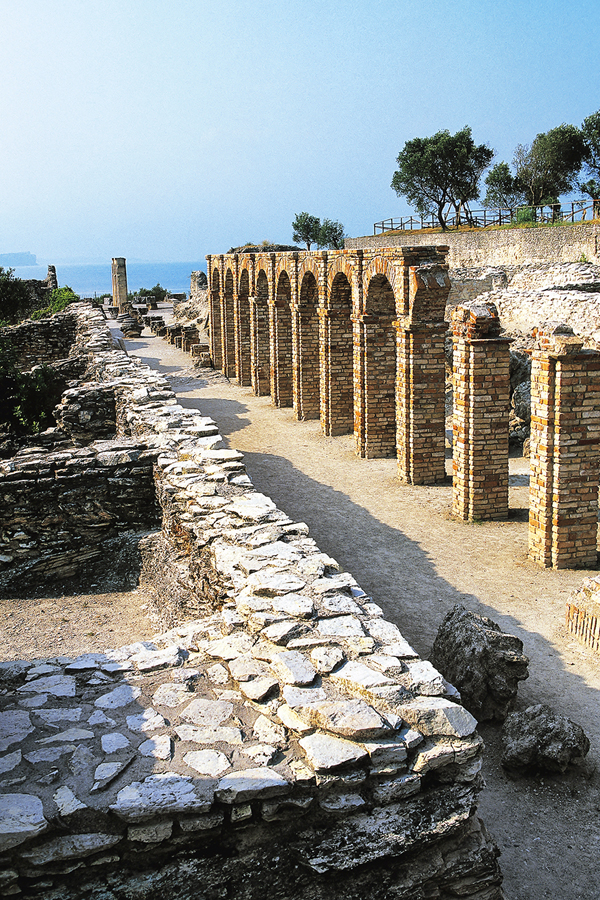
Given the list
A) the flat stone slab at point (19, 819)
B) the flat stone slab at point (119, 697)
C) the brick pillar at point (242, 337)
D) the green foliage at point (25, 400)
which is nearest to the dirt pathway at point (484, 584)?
the flat stone slab at point (119, 697)

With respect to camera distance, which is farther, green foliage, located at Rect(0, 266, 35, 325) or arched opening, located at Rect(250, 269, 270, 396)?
green foliage, located at Rect(0, 266, 35, 325)

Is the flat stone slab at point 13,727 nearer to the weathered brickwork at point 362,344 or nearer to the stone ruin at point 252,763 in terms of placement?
the stone ruin at point 252,763

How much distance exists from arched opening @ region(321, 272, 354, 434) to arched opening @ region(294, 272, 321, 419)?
1.63 metres

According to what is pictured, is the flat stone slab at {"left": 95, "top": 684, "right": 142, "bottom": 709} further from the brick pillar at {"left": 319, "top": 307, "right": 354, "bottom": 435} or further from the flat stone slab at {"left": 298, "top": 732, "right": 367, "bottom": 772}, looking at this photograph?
the brick pillar at {"left": 319, "top": 307, "right": 354, "bottom": 435}

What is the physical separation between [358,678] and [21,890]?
5.30 ft

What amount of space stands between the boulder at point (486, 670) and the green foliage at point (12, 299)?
100 ft

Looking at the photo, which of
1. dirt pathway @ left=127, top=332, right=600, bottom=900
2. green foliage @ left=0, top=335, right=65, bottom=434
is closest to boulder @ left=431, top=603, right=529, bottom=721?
dirt pathway @ left=127, top=332, right=600, bottom=900

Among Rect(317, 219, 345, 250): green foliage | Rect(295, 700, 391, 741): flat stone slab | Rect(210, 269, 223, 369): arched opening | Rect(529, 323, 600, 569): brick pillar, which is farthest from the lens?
Rect(317, 219, 345, 250): green foliage

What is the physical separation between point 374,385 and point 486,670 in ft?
27.0

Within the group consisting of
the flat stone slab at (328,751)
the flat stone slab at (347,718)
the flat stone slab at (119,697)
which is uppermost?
the flat stone slab at (347,718)

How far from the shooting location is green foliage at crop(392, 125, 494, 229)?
5362 cm

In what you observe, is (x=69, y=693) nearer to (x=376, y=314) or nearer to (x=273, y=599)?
(x=273, y=599)

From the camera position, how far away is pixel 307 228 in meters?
68.4

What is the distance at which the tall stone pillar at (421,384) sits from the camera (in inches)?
444
